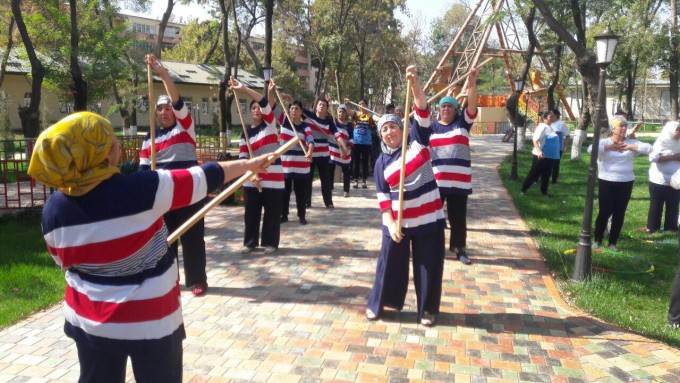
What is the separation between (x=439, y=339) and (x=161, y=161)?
3.12 m

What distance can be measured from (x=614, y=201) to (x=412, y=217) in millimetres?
3966

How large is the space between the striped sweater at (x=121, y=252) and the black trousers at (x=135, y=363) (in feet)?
0.19

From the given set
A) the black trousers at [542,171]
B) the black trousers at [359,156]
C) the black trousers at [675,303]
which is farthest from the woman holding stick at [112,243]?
the black trousers at [542,171]

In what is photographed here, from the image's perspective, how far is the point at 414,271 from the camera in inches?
181

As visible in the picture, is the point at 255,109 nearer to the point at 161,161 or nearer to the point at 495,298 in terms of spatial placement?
the point at 161,161

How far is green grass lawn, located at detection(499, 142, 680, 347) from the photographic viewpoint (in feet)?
16.1

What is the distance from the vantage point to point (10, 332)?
445 cm

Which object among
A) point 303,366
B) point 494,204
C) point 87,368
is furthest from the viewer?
point 494,204

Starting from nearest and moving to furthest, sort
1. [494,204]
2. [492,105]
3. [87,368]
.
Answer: [87,368] < [494,204] < [492,105]

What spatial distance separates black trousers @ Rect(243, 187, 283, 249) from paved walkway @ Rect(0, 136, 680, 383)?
404 mm

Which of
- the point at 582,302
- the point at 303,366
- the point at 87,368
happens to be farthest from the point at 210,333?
the point at 582,302

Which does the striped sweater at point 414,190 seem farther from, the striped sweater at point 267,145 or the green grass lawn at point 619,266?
the striped sweater at point 267,145

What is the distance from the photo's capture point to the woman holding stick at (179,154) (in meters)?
4.99

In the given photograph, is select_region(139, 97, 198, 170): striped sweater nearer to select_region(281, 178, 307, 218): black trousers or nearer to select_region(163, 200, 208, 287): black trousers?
select_region(163, 200, 208, 287): black trousers
